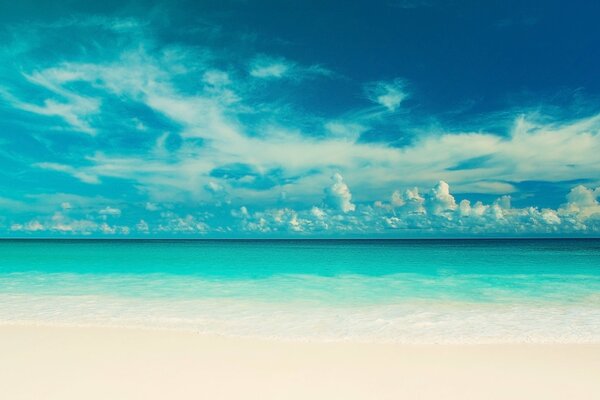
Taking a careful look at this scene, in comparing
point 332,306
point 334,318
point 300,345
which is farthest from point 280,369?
point 332,306

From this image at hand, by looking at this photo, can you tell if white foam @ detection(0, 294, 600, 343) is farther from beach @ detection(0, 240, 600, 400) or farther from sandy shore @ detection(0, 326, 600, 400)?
sandy shore @ detection(0, 326, 600, 400)

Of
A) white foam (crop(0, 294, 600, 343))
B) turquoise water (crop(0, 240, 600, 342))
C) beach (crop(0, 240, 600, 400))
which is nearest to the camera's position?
beach (crop(0, 240, 600, 400))

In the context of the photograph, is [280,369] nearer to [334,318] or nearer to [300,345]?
[300,345]

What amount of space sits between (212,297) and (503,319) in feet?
26.2

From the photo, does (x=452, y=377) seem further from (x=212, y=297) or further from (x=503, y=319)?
(x=212, y=297)

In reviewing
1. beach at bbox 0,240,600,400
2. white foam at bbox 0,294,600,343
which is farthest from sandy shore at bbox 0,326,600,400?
white foam at bbox 0,294,600,343

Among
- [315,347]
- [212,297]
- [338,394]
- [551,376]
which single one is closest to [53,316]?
[212,297]

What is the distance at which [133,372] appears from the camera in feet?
17.1

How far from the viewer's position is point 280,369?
5387mm

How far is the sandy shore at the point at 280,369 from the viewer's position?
4621 millimetres

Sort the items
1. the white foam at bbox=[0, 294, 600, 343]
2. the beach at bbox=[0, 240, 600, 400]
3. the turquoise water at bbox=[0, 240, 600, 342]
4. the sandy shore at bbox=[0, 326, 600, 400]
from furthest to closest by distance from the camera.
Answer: the turquoise water at bbox=[0, 240, 600, 342]
the white foam at bbox=[0, 294, 600, 343]
the beach at bbox=[0, 240, 600, 400]
the sandy shore at bbox=[0, 326, 600, 400]

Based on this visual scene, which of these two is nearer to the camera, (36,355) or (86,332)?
(36,355)

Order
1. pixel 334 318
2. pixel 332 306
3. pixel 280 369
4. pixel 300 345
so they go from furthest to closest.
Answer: pixel 332 306 < pixel 334 318 < pixel 300 345 < pixel 280 369

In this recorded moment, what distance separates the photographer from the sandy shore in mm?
4621
